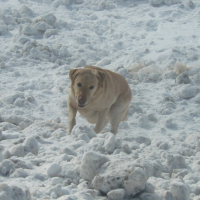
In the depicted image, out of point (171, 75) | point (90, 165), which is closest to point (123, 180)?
point (90, 165)

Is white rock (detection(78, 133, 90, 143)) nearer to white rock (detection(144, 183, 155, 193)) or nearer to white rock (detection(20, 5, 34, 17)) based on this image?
white rock (detection(144, 183, 155, 193))

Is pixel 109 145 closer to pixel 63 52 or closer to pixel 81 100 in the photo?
pixel 81 100

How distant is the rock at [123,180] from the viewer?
2936 mm

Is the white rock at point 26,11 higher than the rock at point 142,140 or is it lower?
higher

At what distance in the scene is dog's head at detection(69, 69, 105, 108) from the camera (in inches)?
204

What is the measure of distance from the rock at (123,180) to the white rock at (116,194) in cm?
6

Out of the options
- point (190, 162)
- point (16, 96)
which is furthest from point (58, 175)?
point (16, 96)

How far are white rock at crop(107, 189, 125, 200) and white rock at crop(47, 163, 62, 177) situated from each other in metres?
0.60

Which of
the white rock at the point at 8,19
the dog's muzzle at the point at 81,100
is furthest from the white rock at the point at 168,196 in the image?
the white rock at the point at 8,19

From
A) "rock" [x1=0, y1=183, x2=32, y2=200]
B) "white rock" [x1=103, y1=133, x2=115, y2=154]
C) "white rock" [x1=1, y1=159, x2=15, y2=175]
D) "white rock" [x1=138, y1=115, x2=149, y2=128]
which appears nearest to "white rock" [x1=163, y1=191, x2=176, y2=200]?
"white rock" [x1=103, y1=133, x2=115, y2=154]

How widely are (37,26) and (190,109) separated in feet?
16.4

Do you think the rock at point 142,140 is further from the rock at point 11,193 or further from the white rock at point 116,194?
the rock at point 11,193

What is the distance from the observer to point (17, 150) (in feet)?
12.3

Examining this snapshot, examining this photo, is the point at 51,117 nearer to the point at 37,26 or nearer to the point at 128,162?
the point at 128,162
